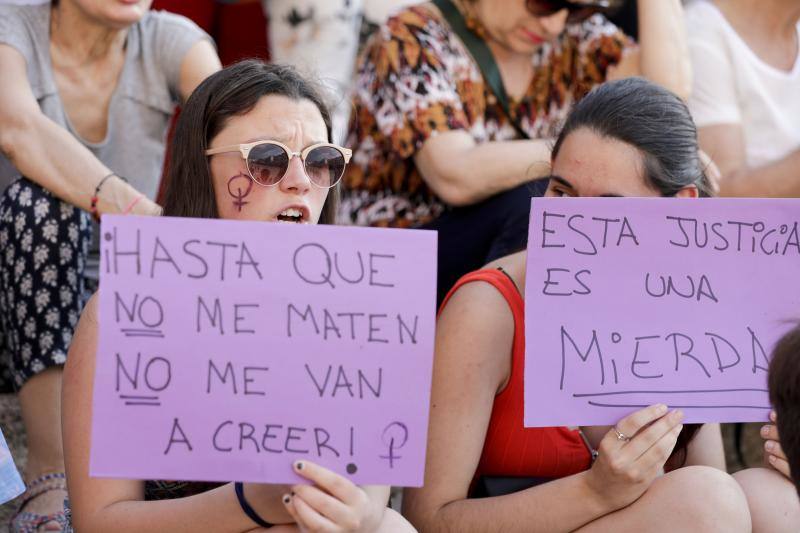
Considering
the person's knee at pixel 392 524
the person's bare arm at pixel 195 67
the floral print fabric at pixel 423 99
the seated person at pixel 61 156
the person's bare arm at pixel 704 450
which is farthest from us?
the floral print fabric at pixel 423 99

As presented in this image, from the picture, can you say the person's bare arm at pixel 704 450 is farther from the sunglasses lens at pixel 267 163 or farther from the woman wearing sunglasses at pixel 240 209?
the sunglasses lens at pixel 267 163

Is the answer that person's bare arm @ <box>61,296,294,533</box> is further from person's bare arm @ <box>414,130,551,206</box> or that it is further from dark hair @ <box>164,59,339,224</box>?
person's bare arm @ <box>414,130,551,206</box>

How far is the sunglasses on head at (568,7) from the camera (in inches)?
143

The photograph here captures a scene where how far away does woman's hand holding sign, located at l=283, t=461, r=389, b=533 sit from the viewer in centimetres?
188

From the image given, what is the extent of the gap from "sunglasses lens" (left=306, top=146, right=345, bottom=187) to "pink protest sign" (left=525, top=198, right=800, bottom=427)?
46 cm

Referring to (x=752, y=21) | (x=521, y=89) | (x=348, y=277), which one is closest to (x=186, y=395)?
(x=348, y=277)

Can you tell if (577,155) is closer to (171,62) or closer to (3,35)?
(171,62)

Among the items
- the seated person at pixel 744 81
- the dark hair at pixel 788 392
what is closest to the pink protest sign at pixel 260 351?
the dark hair at pixel 788 392

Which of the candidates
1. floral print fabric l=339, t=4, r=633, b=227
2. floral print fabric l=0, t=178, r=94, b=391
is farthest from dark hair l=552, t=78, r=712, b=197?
floral print fabric l=0, t=178, r=94, b=391

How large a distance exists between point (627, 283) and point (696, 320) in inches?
6.3

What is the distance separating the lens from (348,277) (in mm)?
1955

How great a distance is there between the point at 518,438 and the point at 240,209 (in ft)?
2.53

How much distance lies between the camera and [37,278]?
9.69 ft

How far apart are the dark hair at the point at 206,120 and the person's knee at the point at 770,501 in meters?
1.27
